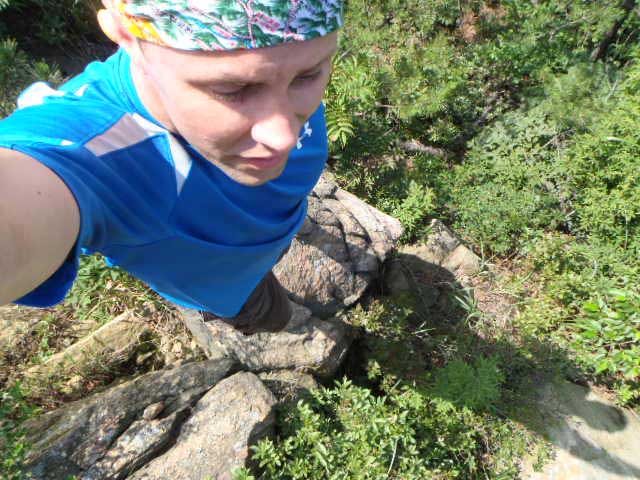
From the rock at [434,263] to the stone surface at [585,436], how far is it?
3.62 feet

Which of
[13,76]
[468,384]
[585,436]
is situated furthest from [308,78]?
[13,76]

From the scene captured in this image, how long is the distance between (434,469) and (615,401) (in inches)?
70.2

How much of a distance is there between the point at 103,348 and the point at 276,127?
2.37 metres

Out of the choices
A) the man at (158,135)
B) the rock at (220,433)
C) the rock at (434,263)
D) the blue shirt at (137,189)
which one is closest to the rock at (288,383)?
the rock at (220,433)

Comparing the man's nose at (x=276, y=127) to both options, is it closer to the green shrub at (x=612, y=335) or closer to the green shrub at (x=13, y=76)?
the green shrub at (x=612, y=335)

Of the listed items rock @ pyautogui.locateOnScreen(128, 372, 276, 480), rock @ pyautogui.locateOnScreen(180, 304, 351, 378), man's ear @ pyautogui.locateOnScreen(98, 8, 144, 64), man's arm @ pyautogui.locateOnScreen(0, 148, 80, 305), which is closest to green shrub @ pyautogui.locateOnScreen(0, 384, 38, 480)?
rock @ pyautogui.locateOnScreen(128, 372, 276, 480)

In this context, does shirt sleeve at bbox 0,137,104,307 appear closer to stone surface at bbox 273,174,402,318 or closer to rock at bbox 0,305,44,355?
stone surface at bbox 273,174,402,318

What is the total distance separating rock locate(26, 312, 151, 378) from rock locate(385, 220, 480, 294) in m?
1.89

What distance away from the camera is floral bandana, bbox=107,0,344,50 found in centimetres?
82

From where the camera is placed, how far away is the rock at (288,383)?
8.69 ft

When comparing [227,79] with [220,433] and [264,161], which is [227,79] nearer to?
[264,161]

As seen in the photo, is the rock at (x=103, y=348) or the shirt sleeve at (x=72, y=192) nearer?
the shirt sleeve at (x=72, y=192)

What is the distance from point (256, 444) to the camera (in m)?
2.38

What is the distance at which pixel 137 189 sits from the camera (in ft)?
3.55
